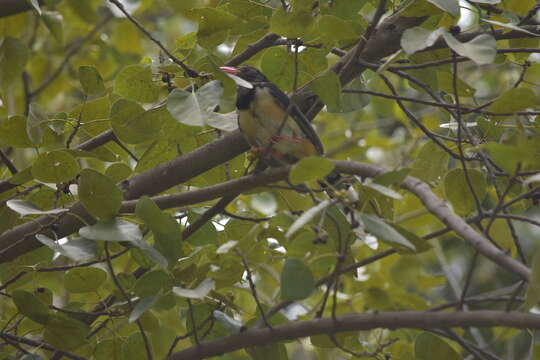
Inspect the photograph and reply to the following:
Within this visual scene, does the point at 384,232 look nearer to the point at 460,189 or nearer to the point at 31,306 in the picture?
the point at 460,189

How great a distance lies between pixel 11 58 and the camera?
2752mm

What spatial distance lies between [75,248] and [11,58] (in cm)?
133

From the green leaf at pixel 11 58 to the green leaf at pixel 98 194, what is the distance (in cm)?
120

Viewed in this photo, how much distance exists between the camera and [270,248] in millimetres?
2137

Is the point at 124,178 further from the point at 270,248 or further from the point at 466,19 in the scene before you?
the point at 466,19

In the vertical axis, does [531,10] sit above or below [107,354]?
above

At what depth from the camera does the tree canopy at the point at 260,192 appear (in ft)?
5.01

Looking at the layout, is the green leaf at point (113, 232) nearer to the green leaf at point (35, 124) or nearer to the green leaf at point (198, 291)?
the green leaf at point (198, 291)

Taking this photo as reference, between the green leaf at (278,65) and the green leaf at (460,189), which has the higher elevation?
the green leaf at (278,65)

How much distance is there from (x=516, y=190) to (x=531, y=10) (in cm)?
53

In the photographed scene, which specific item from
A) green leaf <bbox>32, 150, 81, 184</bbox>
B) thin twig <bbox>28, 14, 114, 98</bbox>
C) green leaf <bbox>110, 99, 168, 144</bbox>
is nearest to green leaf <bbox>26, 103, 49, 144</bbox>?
green leaf <bbox>32, 150, 81, 184</bbox>

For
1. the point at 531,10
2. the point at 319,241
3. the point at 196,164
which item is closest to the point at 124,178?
the point at 196,164

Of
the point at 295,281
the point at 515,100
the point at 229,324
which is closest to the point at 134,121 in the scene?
the point at 229,324

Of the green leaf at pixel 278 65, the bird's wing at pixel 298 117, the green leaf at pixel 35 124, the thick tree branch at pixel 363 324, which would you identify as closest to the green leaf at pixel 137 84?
the green leaf at pixel 35 124
